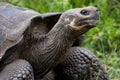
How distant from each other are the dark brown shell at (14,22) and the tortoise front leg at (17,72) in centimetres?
14

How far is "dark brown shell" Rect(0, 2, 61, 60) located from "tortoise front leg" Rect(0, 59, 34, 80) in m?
0.14

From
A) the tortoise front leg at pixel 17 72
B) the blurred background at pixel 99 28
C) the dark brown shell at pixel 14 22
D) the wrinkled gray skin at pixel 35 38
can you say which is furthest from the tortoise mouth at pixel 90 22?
the blurred background at pixel 99 28

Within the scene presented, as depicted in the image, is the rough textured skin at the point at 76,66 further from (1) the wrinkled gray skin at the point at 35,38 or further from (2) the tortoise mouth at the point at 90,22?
(2) the tortoise mouth at the point at 90,22

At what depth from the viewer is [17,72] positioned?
3.82 m

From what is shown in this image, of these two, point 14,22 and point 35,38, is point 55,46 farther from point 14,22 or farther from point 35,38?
point 14,22

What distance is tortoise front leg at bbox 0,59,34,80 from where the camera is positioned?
3795 mm

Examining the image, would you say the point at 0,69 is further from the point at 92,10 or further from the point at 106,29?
the point at 106,29

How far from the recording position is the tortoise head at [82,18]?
150 inches

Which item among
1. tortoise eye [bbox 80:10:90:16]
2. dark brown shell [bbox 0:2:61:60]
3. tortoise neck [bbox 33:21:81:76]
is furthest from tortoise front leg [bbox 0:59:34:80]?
tortoise eye [bbox 80:10:90:16]

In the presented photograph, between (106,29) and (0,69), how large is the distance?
231cm

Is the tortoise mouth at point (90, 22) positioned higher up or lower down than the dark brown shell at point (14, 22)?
higher up

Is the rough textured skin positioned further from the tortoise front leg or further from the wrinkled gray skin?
the tortoise front leg

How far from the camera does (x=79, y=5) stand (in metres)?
6.07

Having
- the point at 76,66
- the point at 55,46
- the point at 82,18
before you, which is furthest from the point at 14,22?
the point at 76,66
